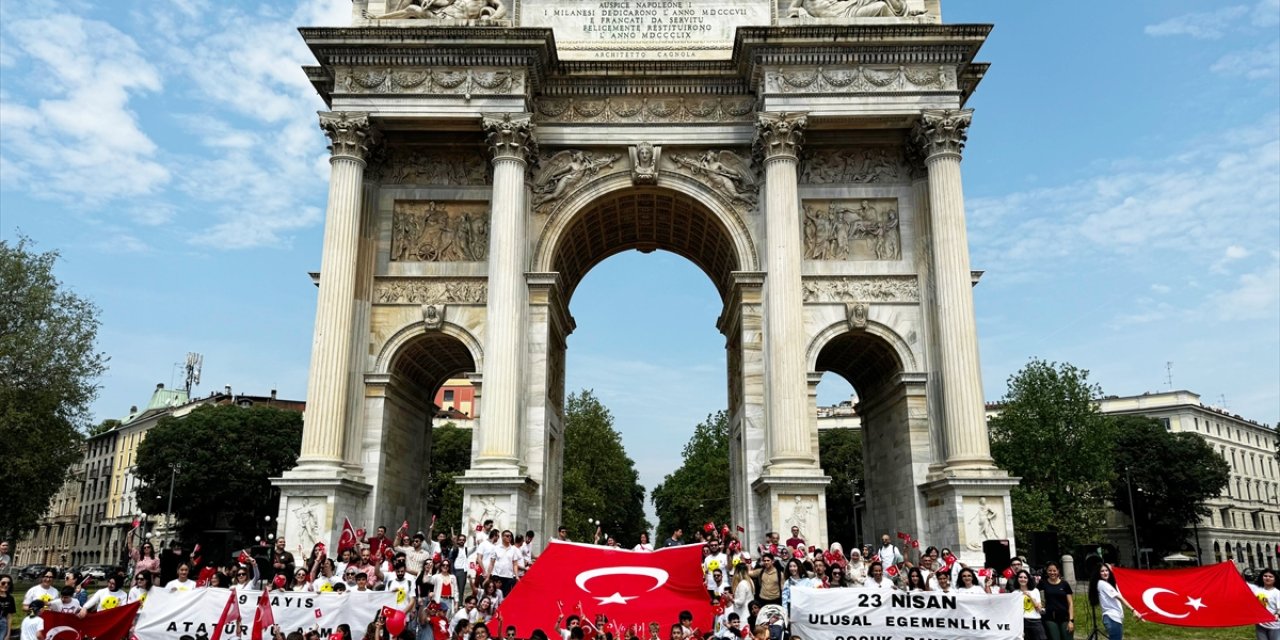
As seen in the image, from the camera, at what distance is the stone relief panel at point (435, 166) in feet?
97.8

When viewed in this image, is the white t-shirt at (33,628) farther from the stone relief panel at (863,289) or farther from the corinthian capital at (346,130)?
the stone relief panel at (863,289)

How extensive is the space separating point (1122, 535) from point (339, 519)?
8000cm

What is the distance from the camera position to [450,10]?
2886 centimetres

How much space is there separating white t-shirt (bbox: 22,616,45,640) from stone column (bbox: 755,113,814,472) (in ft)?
54.7

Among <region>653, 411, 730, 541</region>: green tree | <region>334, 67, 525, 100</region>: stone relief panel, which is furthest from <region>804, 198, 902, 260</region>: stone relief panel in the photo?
<region>653, 411, 730, 541</region>: green tree

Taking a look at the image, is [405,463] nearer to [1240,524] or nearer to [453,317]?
[453,317]

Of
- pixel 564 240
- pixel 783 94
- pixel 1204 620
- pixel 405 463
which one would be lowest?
pixel 1204 620

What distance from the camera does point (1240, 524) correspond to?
9656 cm

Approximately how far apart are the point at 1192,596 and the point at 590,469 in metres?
54.6

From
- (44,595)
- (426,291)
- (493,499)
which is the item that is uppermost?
(426,291)

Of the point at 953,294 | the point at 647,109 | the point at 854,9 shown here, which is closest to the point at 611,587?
the point at 953,294

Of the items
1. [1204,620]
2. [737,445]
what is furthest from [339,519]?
[1204,620]

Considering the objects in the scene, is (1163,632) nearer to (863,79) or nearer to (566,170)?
(863,79)

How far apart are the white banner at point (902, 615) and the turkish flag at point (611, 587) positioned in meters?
1.67
